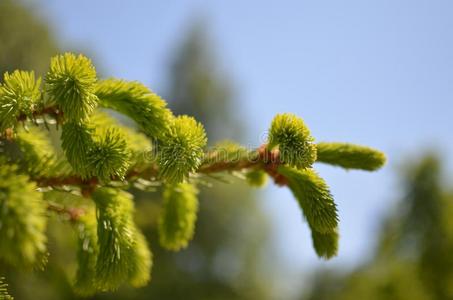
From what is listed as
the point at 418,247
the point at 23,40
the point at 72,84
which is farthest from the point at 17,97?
the point at 23,40

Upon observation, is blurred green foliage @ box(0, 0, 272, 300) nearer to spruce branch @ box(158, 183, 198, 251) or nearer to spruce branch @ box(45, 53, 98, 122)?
spruce branch @ box(158, 183, 198, 251)

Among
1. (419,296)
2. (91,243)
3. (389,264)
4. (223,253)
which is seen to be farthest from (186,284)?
(91,243)

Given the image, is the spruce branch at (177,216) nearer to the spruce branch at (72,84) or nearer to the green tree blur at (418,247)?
the spruce branch at (72,84)

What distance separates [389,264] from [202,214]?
4.43m

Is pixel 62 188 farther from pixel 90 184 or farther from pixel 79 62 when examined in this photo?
pixel 79 62

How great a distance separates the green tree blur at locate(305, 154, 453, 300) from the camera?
3.28 m

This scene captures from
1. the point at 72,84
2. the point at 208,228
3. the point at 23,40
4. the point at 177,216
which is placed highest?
the point at 23,40

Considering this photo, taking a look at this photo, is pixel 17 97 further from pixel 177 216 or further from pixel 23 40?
pixel 23 40

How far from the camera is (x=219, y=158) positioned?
710 mm

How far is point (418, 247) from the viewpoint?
356cm

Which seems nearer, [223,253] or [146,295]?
[146,295]

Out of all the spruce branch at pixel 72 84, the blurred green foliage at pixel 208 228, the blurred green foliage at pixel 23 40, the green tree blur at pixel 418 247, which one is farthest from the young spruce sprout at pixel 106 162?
the blurred green foliage at pixel 208 228

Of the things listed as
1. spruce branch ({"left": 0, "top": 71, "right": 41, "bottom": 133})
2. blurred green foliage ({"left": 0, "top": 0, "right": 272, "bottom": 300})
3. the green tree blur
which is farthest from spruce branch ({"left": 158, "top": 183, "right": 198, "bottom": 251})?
blurred green foliage ({"left": 0, "top": 0, "right": 272, "bottom": 300})

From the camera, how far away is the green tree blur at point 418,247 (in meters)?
3.28
